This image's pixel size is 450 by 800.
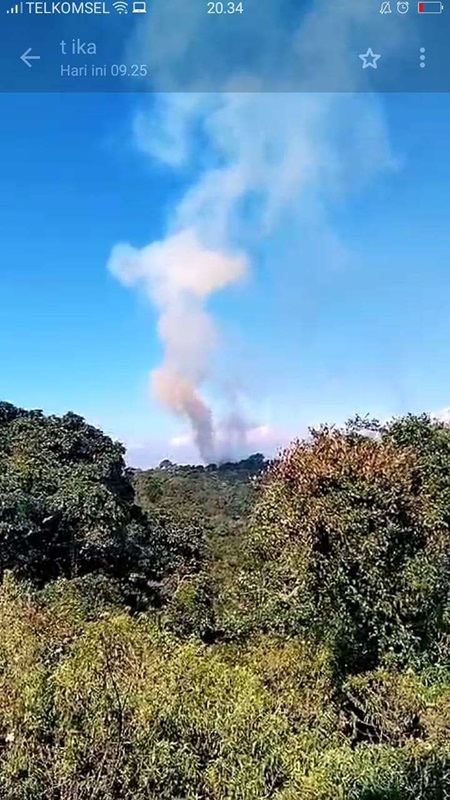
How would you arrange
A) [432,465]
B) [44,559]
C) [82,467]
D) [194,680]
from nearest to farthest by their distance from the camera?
1. [194,680]
2. [432,465]
3. [44,559]
4. [82,467]

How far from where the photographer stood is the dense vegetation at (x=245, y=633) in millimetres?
5285

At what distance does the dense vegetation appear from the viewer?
17.3 feet

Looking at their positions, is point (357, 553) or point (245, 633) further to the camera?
point (245, 633)

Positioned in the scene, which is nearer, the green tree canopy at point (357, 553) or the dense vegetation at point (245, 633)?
the dense vegetation at point (245, 633)

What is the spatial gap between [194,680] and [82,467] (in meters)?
15.3

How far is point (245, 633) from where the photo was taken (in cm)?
1153

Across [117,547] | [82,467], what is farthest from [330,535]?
[82,467]

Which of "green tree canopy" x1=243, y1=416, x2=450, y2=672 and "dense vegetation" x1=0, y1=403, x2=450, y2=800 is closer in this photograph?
"dense vegetation" x1=0, y1=403, x2=450, y2=800

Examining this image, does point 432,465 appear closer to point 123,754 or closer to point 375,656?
point 375,656

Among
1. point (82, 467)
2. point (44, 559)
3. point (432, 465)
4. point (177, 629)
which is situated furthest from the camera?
point (82, 467)

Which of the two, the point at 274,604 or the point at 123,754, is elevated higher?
the point at 274,604

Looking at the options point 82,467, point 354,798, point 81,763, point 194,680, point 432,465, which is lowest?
point 354,798

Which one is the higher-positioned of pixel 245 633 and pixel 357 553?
pixel 357 553

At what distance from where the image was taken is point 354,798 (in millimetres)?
5406
